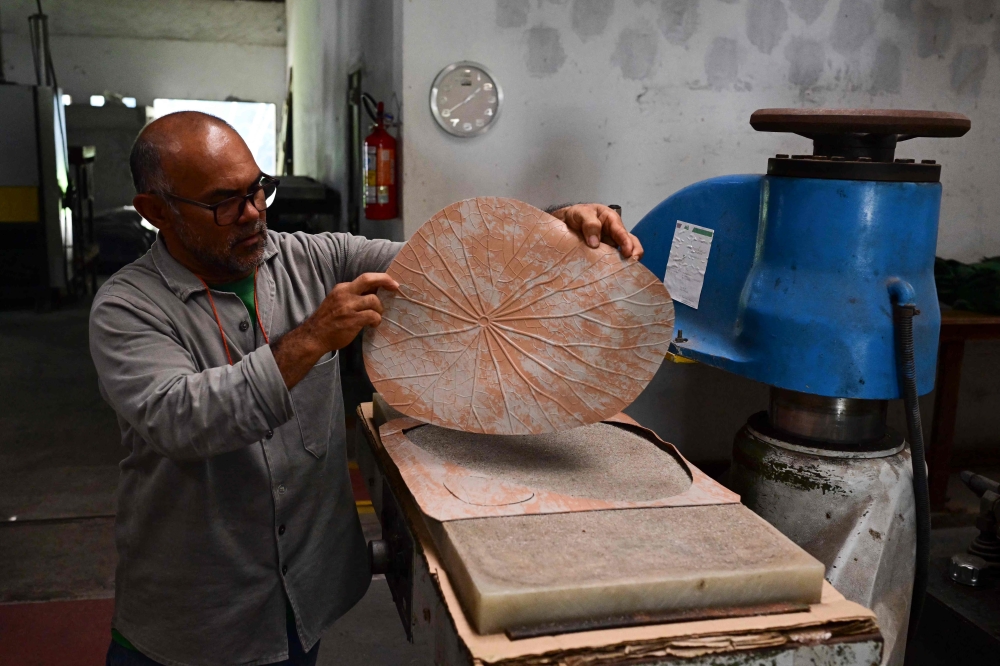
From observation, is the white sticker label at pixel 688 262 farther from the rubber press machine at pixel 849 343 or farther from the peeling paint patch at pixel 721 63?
the peeling paint patch at pixel 721 63

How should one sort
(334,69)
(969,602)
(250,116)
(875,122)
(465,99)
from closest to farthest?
1. (875,122)
2. (969,602)
3. (465,99)
4. (334,69)
5. (250,116)

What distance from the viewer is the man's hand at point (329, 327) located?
119 cm

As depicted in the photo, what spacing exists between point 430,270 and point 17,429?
140 inches

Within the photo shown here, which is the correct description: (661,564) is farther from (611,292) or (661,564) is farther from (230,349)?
(230,349)

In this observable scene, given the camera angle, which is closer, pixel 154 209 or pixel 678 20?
pixel 154 209

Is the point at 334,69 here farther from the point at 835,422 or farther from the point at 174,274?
the point at 835,422

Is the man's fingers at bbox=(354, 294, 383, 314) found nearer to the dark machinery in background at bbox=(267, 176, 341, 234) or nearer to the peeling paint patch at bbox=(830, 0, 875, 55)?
the peeling paint patch at bbox=(830, 0, 875, 55)

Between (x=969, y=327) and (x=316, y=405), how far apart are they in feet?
8.36

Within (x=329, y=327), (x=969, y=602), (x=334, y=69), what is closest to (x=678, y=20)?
(x=969, y=602)

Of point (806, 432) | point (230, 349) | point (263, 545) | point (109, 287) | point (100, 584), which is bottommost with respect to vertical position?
point (100, 584)

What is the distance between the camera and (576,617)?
3.02 feet

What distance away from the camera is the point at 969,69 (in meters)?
3.36

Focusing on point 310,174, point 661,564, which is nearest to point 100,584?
point 661,564

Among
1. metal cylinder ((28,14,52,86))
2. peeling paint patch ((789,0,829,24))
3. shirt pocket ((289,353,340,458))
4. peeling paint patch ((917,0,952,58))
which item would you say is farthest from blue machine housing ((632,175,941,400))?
metal cylinder ((28,14,52,86))
